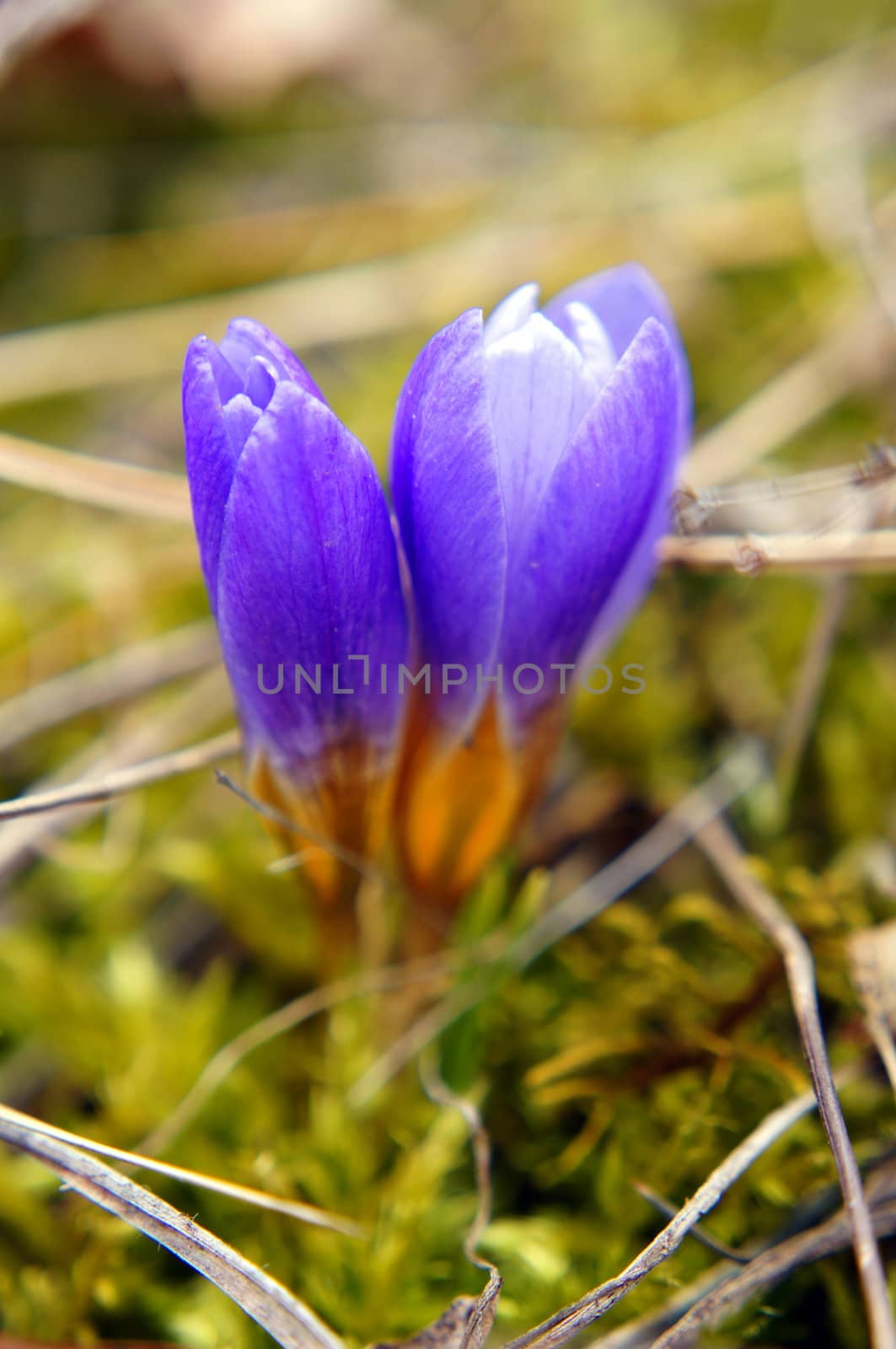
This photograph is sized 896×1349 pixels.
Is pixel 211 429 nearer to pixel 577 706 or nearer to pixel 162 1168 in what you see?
pixel 162 1168

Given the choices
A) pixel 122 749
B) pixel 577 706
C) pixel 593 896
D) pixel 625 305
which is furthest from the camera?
pixel 577 706

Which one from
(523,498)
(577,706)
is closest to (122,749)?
(577,706)

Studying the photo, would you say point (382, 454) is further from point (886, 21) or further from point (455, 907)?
point (886, 21)

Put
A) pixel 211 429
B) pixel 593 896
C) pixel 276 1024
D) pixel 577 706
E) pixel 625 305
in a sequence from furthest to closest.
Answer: pixel 577 706
pixel 593 896
pixel 276 1024
pixel 625 305
pixel 211 429

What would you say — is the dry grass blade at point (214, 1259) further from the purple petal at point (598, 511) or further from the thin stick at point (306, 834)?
the purple petal at point (598, 511)

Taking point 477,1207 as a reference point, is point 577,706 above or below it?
above

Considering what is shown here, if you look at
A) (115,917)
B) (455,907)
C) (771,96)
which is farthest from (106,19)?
(455,907)

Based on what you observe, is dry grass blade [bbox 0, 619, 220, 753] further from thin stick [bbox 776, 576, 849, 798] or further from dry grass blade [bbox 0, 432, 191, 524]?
thin stick [bbox 776, 576, 849, 798]
